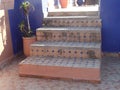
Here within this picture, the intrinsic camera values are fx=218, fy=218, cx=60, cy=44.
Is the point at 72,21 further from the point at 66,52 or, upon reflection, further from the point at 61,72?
the point at 61,72

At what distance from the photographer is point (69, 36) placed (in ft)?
13.1

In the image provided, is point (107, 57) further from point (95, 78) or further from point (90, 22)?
point (95, 78)

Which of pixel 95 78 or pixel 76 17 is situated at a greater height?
pixel 76 17

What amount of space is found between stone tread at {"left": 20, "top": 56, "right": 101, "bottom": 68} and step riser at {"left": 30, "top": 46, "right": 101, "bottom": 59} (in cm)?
10

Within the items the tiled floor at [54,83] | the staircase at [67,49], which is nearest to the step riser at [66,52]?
the staircase at [67,49]

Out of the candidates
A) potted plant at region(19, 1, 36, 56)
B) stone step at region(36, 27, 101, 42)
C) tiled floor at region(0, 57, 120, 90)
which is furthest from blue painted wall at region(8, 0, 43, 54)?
tiled floor at region(0, 57, 120, 90)

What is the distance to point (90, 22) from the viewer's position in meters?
4.24

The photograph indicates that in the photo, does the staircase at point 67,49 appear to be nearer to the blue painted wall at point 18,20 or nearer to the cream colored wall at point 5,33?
the blue painted wall at point 18,20

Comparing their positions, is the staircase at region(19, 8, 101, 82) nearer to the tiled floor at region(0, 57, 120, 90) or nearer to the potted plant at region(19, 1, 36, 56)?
the tiled floor at region(0, 57, 120, 90)

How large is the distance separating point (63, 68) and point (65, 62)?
0.59ft

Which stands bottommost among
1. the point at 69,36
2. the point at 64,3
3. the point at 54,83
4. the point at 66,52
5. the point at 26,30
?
the point at 54,83

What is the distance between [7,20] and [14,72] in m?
1.02

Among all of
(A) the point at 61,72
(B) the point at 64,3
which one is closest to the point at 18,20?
(A) the point at 61,72

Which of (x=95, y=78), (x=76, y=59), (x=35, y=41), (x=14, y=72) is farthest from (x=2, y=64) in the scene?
(x=95, y=78)
